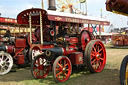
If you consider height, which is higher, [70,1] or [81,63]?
[70,1]

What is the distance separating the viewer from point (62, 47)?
448 cm

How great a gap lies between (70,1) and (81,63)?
31.7 m

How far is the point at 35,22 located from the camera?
5.28 metres

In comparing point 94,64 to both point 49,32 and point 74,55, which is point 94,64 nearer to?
point 74,55

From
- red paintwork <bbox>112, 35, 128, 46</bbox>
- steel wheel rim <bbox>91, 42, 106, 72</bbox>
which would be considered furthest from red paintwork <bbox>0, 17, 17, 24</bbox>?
red paintwork <bbox>112, 35, 128, 46</bbox>

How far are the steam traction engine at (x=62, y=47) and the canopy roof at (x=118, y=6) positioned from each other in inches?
68.0

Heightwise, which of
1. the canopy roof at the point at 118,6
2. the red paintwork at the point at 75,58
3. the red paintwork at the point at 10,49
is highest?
the canopy roof at the point at 118,6

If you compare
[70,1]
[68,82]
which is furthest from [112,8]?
[70,1]

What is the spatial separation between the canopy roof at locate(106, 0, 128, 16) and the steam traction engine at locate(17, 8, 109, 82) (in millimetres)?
1726

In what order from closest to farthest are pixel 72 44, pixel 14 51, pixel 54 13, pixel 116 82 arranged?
pixel 116 82, pixel 54 13, pixel 72 44, pixel 14 51

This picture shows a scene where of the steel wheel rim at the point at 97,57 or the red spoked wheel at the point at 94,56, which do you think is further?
the steel wheel rim at the point at 97,57

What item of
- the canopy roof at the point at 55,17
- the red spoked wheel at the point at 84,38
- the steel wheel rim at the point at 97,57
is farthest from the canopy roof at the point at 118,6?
the red spoked wheel at the point at 84,38

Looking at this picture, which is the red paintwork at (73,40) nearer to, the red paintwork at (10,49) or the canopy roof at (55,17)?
the canopy roof at (55,17)

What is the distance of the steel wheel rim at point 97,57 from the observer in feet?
16.3
